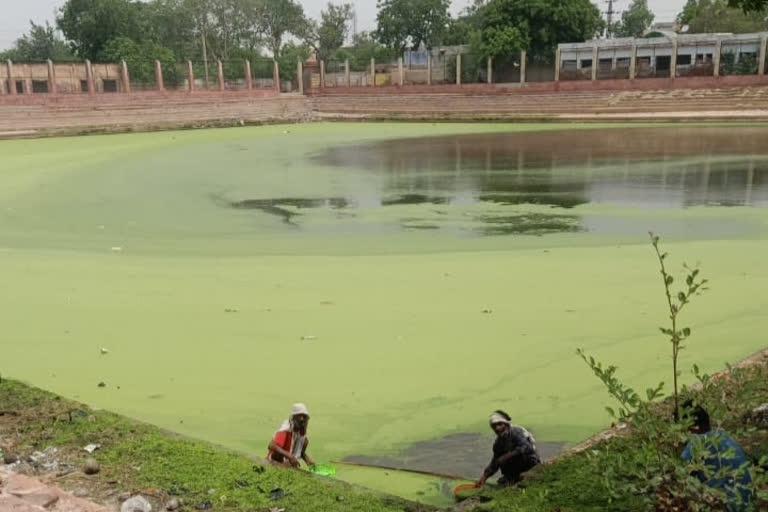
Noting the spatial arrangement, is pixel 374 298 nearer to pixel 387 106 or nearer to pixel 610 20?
pixel 387 106

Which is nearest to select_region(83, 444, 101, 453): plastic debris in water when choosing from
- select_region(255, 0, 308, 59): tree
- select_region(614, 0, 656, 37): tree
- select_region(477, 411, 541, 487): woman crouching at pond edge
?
select_region(477, 411, 541, 487): woman crouching at pond edge

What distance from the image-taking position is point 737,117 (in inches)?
1128

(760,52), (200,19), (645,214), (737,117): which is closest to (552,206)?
(645,214)

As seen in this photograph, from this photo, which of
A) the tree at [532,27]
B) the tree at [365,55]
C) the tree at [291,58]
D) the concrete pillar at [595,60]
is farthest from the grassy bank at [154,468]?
the tree at [365,55]

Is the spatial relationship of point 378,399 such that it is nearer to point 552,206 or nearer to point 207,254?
point 207,254

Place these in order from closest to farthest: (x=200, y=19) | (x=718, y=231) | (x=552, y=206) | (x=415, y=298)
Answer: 1. (x=415, y=298)
2. (x=718, y=231)
3. (x=552, y=206)
4. (x=200, y=19)

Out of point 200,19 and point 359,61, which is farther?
point 359,61

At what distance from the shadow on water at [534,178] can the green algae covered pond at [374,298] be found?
0.11m

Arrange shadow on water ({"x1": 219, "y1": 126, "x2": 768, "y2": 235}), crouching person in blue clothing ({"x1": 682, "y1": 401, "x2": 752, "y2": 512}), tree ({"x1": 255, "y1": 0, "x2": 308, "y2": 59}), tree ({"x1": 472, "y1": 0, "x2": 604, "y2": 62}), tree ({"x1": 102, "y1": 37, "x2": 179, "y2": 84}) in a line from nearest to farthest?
crouching person in blue clothing ({"x1": 682, "y1": 401, "x2": 752, "y2": 512}) → shadow on water ({"x1": 219, "y1": 126, "x2": 768, "y2": 235}) → tree ({"x1": 102, "y1": 37, "x2": 179, "y2": 84}) → tree ({"x1": 472, "y1": 0, "x2": 604, "y2": 62}) → tree ({"x1": 255, "y1": 0, "x2": 308, "y2": 59})

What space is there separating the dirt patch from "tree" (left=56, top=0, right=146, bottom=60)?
5052cm

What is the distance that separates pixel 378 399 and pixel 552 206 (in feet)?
26.0

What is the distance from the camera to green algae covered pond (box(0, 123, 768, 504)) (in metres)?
4.78

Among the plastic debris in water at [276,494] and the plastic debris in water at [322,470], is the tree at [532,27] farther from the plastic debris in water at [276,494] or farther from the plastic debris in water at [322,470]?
the plastic debris in water at [276,494]

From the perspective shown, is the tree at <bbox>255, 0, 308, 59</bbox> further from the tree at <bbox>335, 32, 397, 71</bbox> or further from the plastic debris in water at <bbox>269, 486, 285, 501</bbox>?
the plastic debris in water at <bbox>269, 486, 285, 501</bbox>
